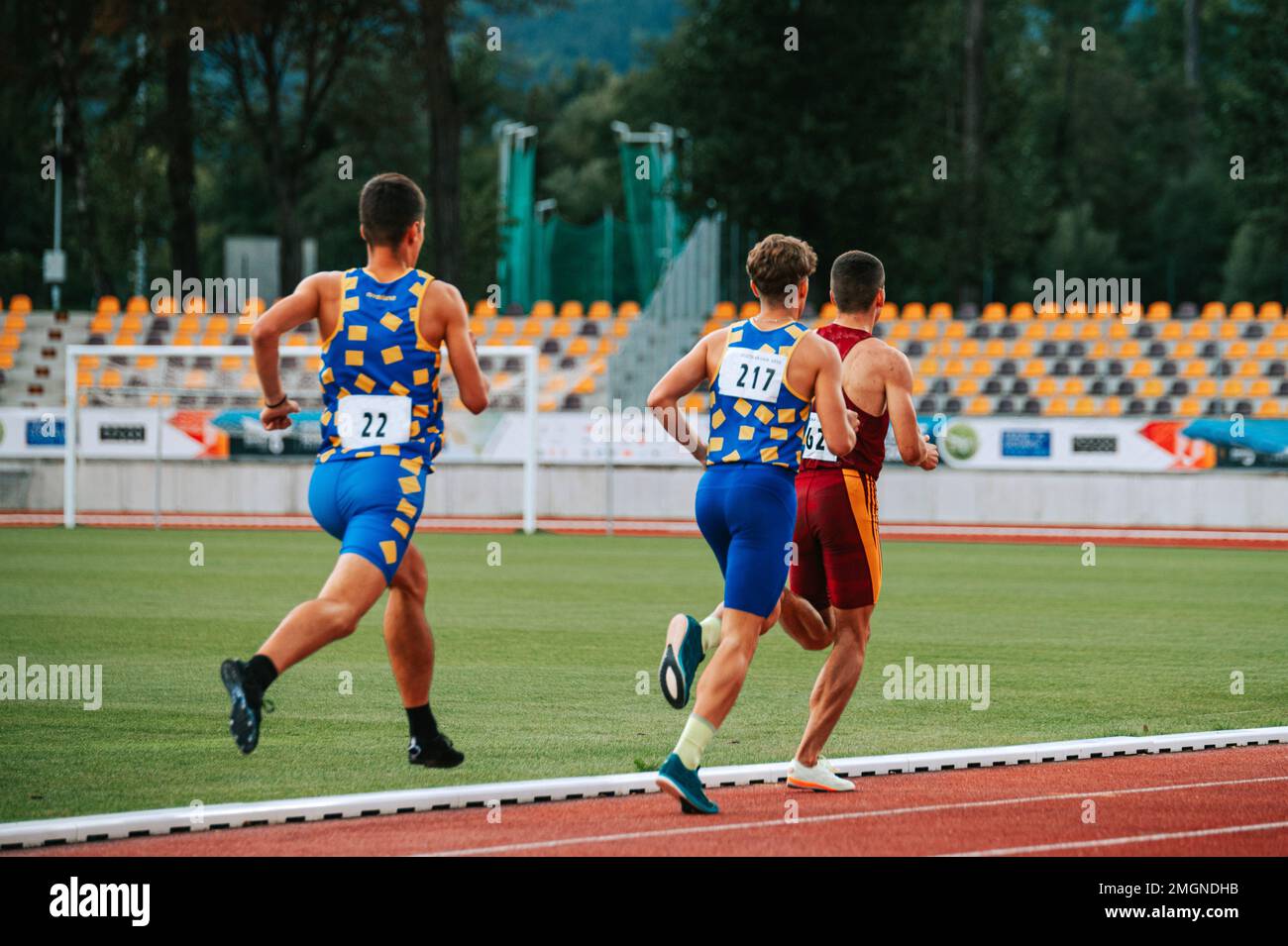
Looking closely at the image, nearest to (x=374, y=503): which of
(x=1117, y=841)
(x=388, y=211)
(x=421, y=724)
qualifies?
(x=388, y=211)

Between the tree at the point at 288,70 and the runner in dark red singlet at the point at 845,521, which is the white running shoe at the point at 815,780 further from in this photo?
the tree at the point at 288,70

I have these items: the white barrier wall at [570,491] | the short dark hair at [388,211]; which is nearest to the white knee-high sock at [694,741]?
the short dark hair at [388,211]

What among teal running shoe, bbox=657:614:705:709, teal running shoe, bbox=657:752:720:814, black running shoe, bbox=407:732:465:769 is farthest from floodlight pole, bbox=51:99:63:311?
teal running shoe, bbox=657:752:720:814

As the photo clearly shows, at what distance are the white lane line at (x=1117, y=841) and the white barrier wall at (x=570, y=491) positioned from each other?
2292 centimetres

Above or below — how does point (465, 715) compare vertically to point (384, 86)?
below

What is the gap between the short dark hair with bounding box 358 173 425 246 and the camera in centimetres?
725

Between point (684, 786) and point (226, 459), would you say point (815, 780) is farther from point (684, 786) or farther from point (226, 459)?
point (226, 459)

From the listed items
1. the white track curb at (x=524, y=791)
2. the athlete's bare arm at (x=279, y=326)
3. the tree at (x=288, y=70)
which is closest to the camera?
the white track curb at (x=524, y=791)

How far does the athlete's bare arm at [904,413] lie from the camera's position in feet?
24.8

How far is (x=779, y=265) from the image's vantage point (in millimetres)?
7207
